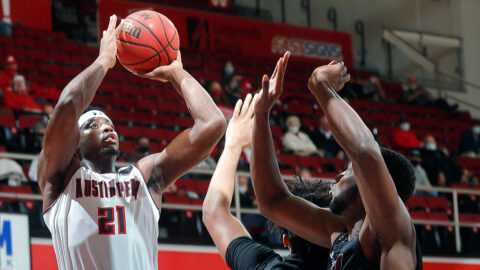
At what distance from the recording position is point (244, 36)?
599 inches

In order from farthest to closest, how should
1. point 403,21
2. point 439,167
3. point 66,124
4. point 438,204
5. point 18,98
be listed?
point 403,21 → point 439,167 → point 438,204 → point 18,98 → point 66,124

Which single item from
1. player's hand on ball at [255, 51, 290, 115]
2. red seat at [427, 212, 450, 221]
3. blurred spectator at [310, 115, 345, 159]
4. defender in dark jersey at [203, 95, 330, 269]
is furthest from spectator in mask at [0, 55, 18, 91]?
player's hand on ball at [255, 51, 290, 115]

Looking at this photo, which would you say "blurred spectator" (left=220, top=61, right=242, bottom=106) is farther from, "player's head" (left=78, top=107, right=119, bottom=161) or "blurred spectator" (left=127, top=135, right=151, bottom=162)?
"player's head" (left=78, top=107, right=119, bottom=161)

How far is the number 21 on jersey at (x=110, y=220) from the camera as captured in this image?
3344 millimetres

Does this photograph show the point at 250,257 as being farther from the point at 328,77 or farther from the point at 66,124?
the point at 66,124

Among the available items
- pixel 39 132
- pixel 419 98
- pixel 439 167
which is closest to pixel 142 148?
pixel 39 132

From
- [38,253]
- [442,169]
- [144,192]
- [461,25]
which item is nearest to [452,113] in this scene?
[461,25]

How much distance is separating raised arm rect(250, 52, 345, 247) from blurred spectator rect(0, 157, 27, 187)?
4.81 metres

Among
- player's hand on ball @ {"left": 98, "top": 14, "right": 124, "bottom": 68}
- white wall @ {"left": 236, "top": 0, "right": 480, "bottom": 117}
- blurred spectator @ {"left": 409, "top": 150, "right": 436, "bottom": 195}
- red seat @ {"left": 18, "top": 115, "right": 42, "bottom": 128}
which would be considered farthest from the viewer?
white wall @ {"left": 236, "top": 0, "right": 480, "bottom": 117}

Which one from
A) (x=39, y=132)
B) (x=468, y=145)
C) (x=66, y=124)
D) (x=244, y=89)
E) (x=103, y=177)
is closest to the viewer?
(x=66, y=124)

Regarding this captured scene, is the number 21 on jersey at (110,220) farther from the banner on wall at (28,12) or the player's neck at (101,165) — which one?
the banner on wall at (28,12)

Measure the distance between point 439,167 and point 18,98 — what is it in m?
5.58

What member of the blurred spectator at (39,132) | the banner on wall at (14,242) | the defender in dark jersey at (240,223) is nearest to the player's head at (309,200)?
the defender in dark jersey at (240,223)

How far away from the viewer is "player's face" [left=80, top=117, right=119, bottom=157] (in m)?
3.54
